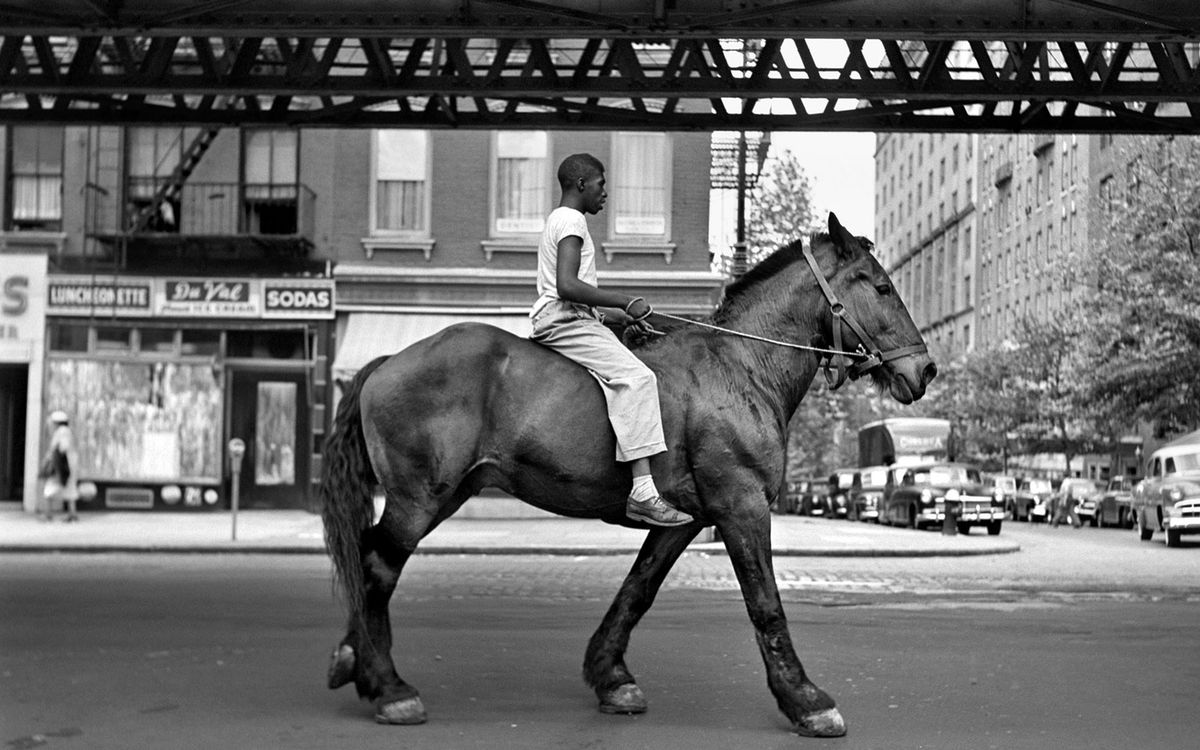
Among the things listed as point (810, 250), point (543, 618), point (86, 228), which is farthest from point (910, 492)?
point (810, 250)

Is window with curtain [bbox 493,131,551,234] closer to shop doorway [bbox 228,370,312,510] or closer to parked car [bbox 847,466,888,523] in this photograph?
shop doorway [bbox 228,370,312,510]

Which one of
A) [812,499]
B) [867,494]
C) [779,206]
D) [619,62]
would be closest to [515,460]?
[619,62]

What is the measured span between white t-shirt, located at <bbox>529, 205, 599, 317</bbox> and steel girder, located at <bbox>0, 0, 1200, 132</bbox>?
495cm

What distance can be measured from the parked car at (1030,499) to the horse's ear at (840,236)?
48.8 metres

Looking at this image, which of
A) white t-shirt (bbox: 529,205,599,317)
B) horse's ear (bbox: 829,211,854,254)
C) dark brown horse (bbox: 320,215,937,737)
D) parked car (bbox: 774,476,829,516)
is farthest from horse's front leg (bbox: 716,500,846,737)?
parked car (bbox: 774,476,829,516)

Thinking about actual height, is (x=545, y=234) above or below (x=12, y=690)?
above

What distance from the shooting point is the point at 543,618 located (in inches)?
469

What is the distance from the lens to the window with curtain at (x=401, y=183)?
31859 mm

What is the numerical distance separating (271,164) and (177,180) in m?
2.03

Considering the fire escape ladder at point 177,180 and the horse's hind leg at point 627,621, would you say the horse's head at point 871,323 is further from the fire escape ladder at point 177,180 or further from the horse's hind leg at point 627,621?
the fire escape ladder at point 177,180

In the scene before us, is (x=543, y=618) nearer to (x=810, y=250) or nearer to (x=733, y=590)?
(x=733, y=590)

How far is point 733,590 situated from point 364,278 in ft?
59.2

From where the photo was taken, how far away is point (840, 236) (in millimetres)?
7637

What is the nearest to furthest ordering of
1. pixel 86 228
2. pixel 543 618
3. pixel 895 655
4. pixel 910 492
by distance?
pixel 895 655 → pixel 543 618 → pixel 86 228 → pixel 910 492
